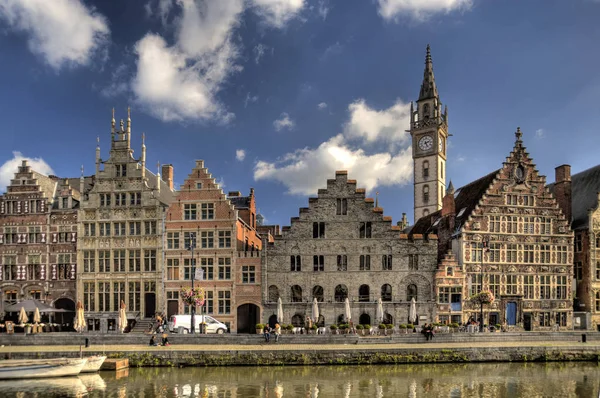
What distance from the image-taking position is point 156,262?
54594mm

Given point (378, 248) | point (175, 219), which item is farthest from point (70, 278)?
point (378, 248)

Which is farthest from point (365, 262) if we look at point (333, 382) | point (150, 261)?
point (333, 382)

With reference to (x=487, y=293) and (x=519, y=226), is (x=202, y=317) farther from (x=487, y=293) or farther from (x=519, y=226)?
(x=519, y=226)

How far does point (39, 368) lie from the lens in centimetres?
3556

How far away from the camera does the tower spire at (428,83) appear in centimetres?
10288

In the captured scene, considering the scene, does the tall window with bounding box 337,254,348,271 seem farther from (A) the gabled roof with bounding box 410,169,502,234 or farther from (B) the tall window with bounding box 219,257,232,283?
(A) the gabled roof with bounding box 410,169,502,234

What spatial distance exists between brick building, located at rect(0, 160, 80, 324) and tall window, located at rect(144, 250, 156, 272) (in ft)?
21.1

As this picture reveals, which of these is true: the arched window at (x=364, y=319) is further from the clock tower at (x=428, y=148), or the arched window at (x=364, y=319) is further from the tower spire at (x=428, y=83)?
the tower spire at (x=428, y=83)

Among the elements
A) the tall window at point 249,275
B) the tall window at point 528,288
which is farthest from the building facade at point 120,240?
the tall window at point 528,288

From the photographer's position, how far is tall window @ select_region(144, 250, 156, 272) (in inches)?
2153

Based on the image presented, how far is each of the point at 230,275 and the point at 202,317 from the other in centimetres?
726

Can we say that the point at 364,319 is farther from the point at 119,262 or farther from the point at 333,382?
the point at 119,262

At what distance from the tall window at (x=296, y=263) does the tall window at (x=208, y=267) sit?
6.55m

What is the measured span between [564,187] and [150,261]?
37.1m
